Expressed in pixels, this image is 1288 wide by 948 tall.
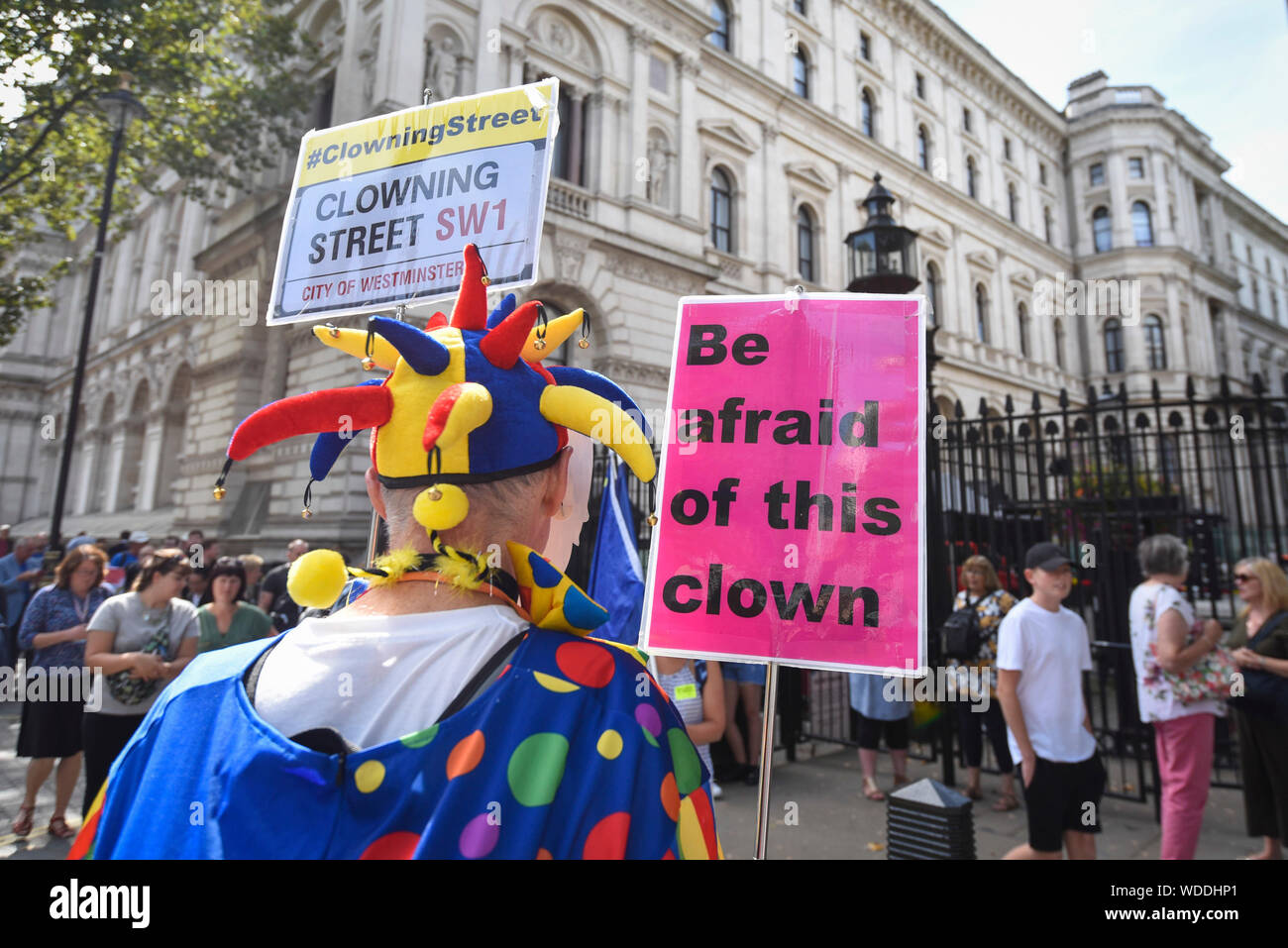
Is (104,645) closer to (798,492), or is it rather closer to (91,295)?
(798,492)

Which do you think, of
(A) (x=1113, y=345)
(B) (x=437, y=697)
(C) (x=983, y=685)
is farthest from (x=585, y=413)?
(A) (x=1113, y=345)

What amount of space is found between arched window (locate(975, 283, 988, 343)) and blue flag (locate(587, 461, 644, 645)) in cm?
3075

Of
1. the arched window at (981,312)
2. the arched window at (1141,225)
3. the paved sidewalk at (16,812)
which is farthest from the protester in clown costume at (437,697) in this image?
the arched window at (1141,225)

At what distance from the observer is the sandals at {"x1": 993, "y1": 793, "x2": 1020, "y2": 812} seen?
5617 mm

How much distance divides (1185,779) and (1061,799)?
3.11 feet

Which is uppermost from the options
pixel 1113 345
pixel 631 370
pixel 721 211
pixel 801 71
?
pixel 801 71

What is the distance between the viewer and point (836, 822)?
209 inches

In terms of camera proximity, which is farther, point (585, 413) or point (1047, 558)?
point (1047, 558)

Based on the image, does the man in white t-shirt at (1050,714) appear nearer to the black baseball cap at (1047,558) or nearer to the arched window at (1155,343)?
the black baseball cap at (1047,558)

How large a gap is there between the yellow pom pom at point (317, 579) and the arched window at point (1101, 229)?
144 feet

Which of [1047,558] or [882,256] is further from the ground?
[882,256]

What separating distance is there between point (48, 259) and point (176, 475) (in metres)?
21.1

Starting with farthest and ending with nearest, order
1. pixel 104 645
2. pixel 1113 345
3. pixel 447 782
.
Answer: pixel 1113 345 → pixel 104 645 → pixel 447 782
